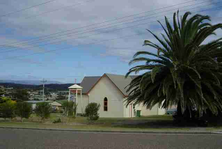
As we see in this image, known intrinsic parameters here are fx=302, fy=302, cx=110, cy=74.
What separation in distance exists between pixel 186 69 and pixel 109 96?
3163 centimetres

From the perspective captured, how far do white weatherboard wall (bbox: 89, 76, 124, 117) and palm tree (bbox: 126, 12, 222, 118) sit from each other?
91.6ft

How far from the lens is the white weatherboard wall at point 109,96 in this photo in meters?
52.3

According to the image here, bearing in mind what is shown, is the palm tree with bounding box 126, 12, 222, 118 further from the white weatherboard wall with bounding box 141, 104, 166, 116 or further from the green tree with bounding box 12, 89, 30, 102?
the green tree with bounding box 12, 89, 30, 102

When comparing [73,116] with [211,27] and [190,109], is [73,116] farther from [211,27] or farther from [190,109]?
[211,27]

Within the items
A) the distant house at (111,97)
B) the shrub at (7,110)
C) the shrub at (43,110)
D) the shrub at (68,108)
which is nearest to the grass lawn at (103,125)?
the shrub at (68,108)

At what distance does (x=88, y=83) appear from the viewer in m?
62.0

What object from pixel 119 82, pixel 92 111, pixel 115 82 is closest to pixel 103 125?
pixel 92 111

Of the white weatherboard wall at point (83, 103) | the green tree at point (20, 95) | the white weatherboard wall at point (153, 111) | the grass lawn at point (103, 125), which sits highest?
the green tree at point (20, 95)

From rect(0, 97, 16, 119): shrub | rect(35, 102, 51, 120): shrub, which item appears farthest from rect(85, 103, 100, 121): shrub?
rect(0, 97, 16, 119): shrub

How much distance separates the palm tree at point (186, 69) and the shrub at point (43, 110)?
28.1 feet

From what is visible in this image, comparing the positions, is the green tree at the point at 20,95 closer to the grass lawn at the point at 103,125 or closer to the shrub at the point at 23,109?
the shrub at the point at 23,109

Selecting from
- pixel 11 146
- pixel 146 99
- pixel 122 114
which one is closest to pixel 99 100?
pixel 122 114

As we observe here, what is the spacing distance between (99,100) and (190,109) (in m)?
33.4

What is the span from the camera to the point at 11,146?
484 inches
